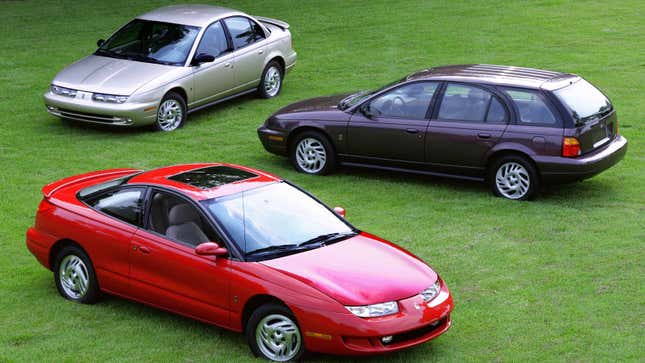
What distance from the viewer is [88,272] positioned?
1023 cm

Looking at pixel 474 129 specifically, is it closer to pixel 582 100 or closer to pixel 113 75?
pixel 582 100

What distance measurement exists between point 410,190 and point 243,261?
558 cm

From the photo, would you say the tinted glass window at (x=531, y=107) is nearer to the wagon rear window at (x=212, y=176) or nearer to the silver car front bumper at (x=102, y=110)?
the wagon rear window at (x=212, y=176)

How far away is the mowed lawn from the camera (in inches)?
376

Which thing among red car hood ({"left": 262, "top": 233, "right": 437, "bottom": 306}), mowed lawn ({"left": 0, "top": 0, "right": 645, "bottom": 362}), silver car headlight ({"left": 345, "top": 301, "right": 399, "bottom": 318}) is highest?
red car hood ({"left": 262, "top": 233, "right": 437, "bottom": 306})

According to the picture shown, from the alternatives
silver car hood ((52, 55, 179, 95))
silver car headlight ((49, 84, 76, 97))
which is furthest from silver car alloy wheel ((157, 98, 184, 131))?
silver car headlight ((49, 84, 76, 97))

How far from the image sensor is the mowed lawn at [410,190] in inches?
376

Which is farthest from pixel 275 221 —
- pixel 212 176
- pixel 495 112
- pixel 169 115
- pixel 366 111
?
pixel 169 115

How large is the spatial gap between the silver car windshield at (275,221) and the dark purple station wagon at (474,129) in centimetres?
423

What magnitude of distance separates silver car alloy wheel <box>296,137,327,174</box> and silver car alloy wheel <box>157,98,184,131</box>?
295 centimetres

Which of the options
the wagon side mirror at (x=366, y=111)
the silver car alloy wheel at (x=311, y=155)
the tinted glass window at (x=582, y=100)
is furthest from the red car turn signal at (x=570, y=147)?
the silver car alloy wheel at (x=311, y=155)

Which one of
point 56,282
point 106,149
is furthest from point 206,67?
point 56,282

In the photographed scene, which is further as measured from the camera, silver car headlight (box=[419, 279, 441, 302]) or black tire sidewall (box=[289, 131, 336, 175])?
black tire sidewall (box=[289, 131, 336, 175])

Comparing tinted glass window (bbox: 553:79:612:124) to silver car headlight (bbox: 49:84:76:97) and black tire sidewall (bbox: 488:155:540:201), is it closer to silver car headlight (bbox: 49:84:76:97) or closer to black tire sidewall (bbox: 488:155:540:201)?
black tire sidewall (bbox: 488:155:540:201)
